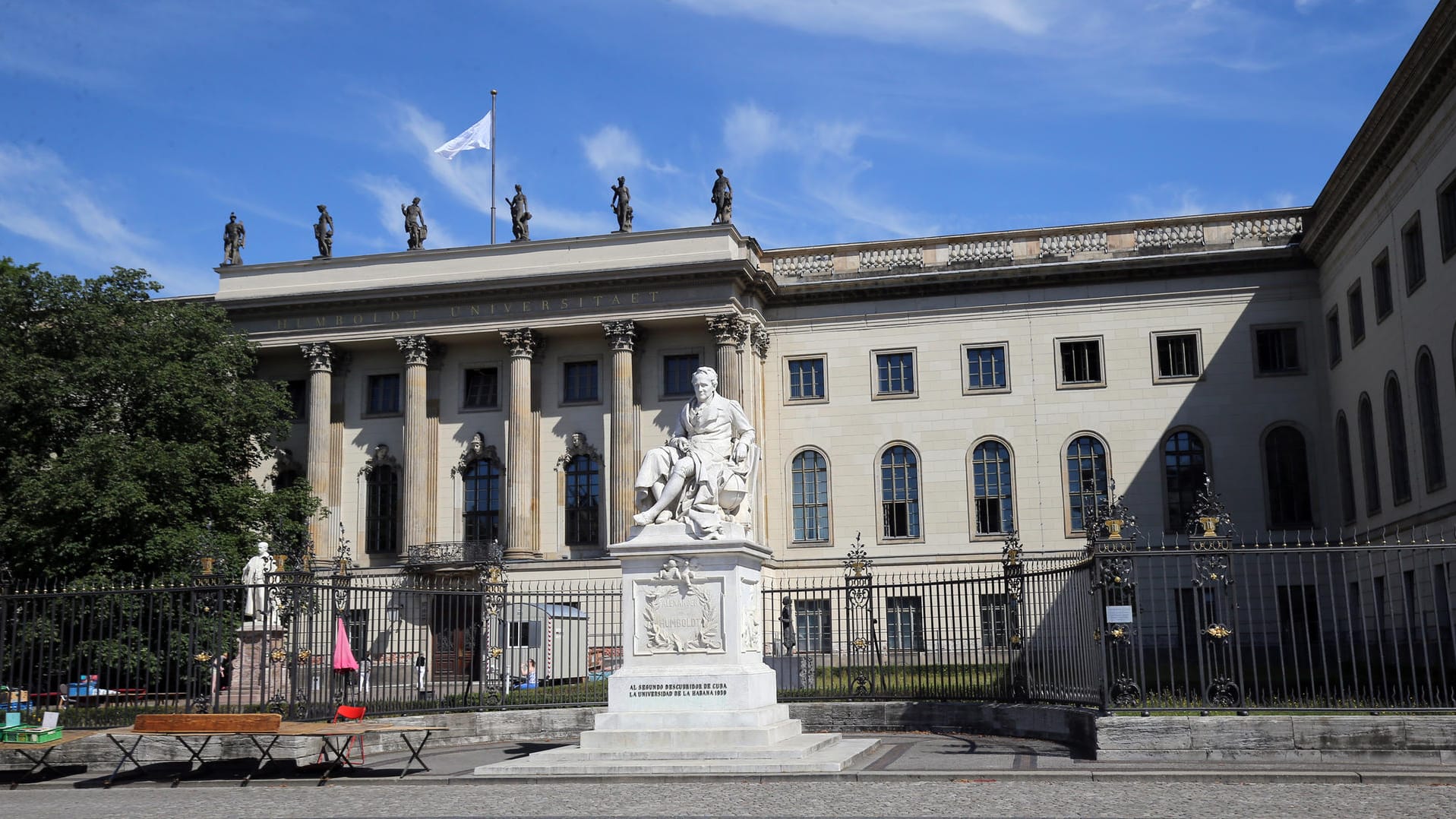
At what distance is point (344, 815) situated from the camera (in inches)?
469

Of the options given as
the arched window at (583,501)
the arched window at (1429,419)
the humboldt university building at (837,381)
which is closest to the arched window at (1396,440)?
the arched window at (1429,419)

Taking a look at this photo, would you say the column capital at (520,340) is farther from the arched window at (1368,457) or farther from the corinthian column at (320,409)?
the arched window at (1368,457)

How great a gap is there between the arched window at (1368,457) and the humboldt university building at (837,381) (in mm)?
1584

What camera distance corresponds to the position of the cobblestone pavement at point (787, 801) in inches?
441

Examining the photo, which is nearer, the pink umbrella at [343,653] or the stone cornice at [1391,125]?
the pink umbrella at [343,653]

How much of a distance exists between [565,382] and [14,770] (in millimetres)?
32562

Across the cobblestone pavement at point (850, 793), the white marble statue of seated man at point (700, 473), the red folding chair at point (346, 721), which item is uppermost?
the white marble statue of seated man at point (700, 473)

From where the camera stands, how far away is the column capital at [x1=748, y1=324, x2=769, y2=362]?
47.0 metres

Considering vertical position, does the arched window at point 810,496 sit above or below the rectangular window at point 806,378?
below

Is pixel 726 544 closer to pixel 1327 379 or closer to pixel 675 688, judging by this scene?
pixel 675 688

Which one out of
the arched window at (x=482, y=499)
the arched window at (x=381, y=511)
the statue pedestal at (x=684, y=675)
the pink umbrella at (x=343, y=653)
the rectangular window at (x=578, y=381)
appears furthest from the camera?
the arched window at (x=381, y=511)

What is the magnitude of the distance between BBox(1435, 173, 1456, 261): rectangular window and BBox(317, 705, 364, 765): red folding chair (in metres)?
25.7

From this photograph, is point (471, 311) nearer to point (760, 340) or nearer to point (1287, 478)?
point (760, 340)

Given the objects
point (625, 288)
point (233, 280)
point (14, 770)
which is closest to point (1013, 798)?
point (14, 770)
